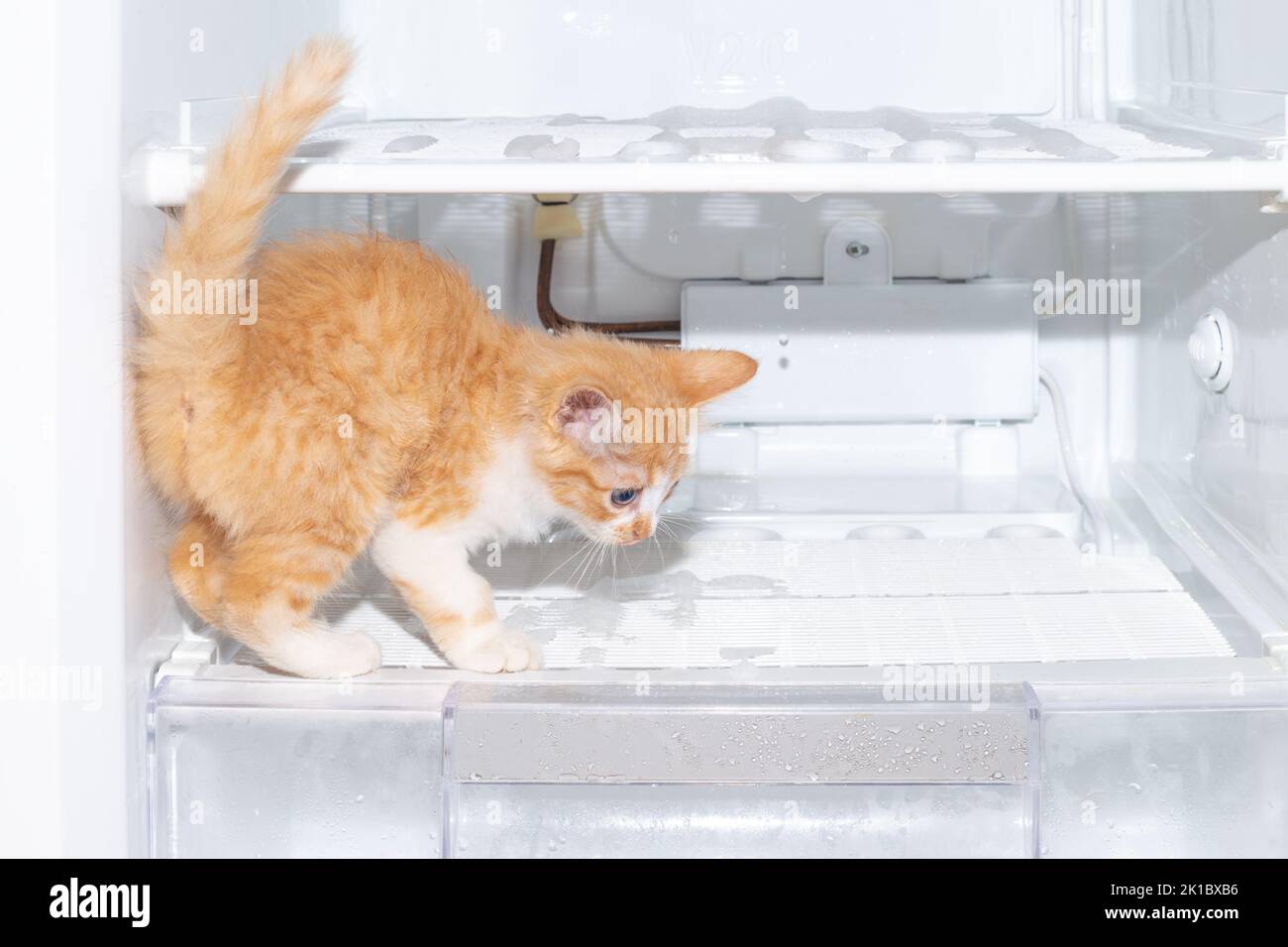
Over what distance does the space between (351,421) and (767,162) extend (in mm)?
411

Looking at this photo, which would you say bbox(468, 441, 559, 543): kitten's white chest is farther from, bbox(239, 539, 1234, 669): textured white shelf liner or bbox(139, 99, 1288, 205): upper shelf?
bbox(139, 99, 1288, 205): upper shelf

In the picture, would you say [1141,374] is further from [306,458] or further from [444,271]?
[306,458]

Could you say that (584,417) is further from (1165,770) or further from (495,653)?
(1165,770)

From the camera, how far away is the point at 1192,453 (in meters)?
1.60

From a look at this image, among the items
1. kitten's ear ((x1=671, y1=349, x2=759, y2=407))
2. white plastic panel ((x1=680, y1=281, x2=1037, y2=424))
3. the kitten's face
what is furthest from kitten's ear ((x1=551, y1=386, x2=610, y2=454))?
white plastic panel ((x1=680, y1=281, x2=1037, y2=424))

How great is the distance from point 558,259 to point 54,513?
933 millimetres

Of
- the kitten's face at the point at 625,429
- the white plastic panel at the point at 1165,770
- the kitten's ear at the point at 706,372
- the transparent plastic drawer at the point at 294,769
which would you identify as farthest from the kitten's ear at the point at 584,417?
the white plastic panel at the point at 1165,770

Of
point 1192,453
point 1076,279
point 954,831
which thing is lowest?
point 954,831

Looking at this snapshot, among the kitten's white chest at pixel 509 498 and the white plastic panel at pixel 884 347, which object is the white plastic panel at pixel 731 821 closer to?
the kitten's white chest at pixel 509 498

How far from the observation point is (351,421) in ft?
3.85

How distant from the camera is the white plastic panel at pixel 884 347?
5.90 feet

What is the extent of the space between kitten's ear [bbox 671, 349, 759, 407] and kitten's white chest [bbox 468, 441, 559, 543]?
161mm

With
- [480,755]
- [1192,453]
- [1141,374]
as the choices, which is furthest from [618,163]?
[1141,374]

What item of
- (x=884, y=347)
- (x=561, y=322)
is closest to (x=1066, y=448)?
(x=884, y=347)
